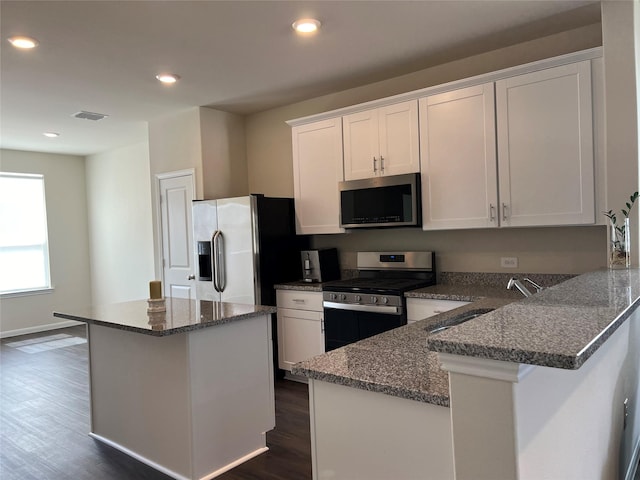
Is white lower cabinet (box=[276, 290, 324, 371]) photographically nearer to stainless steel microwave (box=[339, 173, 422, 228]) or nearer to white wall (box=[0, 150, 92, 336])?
stainless steel microwave (box=[339, 173, 422, 228])

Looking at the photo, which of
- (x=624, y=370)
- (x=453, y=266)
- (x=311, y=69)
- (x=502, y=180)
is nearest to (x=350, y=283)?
(x=453, y=266)

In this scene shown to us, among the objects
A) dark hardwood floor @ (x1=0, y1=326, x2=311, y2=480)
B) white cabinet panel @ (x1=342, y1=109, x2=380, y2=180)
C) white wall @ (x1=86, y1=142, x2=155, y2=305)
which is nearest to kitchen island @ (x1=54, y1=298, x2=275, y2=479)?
dark hardwood floor @ (x1=0, y1=326, x2=311, y2=480)

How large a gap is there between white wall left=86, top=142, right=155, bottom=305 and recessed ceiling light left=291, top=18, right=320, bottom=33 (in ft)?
13.2

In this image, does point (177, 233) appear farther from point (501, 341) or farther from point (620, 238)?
point (501, 341)

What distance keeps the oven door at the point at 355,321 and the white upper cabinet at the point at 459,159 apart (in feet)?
2.43

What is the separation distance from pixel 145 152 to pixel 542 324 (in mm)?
6324

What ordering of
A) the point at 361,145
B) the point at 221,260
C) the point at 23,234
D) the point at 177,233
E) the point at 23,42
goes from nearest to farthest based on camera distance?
the point at 23,42
the point at 361,145
the point at 221,260
the point at 177,233
the point at 23,234

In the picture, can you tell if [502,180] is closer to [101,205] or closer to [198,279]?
[198,279]

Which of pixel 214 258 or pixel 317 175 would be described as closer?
pixel 317 175

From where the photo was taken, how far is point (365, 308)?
363cm

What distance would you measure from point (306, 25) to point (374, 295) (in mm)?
1932

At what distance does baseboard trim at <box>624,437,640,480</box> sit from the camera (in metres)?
2.24

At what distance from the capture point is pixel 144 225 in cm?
666

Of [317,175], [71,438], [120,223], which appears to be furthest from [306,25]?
[120,223]
